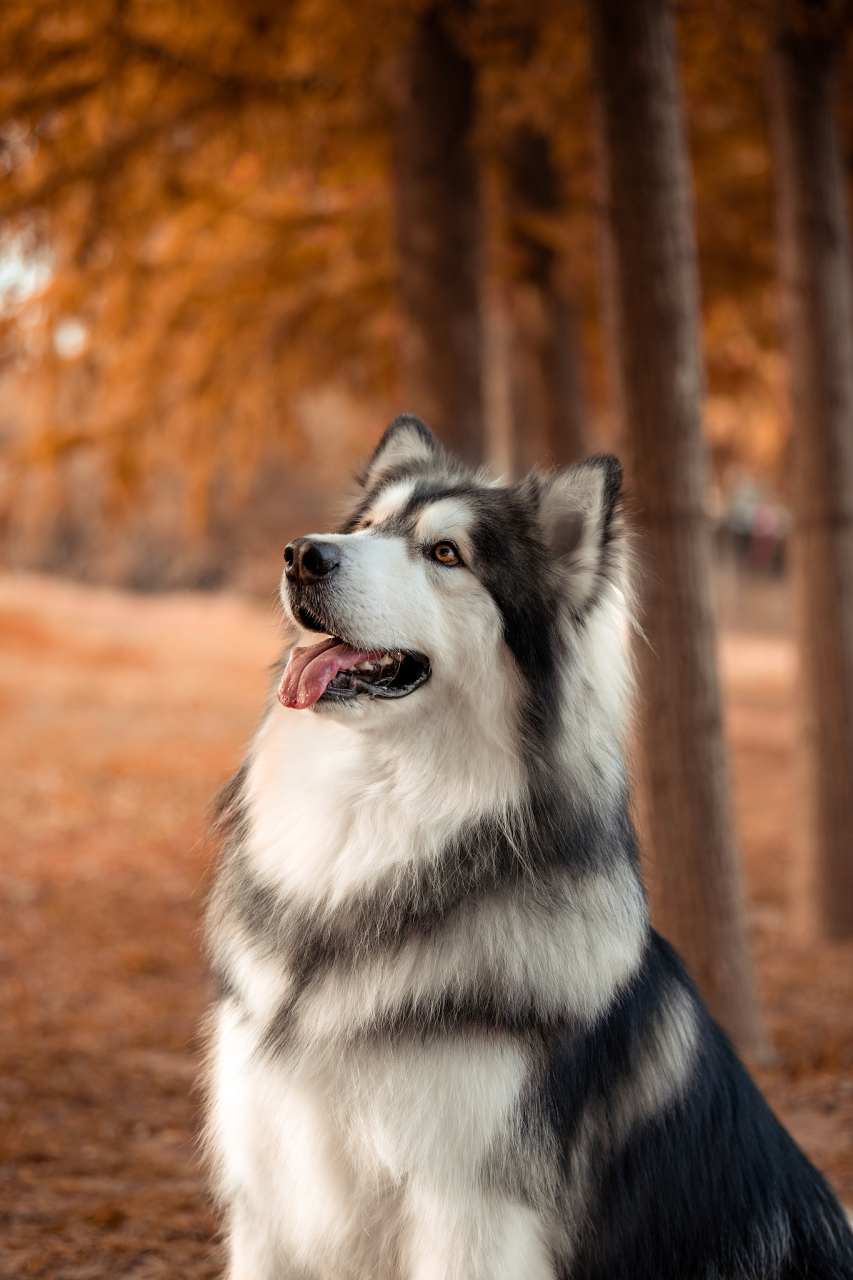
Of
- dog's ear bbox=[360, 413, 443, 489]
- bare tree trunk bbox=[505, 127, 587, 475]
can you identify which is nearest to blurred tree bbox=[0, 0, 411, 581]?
bare tree trunk bbox=[505, 127, 587, 475]

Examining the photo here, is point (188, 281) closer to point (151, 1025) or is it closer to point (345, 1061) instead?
point (151, 1025)

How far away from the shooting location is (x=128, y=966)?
6109 mm

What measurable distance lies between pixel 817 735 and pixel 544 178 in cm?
514

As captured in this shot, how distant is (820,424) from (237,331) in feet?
15.8

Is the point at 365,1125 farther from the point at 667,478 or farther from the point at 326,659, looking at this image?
the point at 667,478

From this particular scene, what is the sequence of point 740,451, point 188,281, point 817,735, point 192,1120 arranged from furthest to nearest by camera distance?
point 740,451, point 188,281, point 817,735, point 192,1120

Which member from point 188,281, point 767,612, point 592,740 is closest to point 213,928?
point 592,740

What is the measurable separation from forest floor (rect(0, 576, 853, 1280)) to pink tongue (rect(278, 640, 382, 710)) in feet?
2.89

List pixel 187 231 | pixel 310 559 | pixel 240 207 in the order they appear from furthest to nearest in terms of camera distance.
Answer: pixel 187 231 → pixel 240 207 → pixel 310 559

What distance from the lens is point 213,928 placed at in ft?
8.85

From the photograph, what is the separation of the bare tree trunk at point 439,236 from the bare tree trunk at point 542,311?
6.85 ft

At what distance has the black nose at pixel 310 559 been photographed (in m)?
2.50

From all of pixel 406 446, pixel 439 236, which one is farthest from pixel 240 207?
pixel 406 446

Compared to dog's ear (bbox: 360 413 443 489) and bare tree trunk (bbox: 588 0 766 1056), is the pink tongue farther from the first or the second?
bare tree trunk (bbox: 588 0 766 1056)
